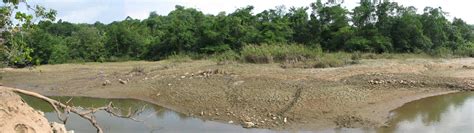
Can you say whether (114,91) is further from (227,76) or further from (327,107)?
(327,107)

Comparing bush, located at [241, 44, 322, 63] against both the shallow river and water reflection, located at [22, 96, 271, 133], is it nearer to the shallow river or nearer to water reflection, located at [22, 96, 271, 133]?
the shallow river

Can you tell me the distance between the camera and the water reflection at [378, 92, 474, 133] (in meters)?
10.3

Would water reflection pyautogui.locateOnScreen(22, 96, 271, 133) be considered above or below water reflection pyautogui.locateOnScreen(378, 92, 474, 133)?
below

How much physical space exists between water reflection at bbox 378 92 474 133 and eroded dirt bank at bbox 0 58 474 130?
0.39 m

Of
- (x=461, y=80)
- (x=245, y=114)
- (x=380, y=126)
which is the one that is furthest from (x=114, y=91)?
(x=461, y=80)

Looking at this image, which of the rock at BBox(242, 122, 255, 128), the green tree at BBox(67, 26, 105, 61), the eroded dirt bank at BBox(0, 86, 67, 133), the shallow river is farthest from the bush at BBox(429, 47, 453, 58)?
the eroded dirt bank at BBox(0, 86, 67, 133)

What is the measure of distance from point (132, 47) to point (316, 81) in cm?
2307

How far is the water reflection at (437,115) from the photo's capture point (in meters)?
10.3

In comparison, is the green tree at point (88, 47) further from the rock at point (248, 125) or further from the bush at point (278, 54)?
the rock at point (248, 125)

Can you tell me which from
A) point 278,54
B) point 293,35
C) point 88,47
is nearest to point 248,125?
point 278,54

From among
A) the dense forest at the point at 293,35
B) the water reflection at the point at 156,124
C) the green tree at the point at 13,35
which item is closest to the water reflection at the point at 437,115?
the water reflection at the point at 156,124

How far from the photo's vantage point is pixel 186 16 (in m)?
37.7

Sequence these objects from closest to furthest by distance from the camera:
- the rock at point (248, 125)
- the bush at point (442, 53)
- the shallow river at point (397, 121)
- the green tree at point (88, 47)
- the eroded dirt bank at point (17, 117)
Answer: the eroded dirt bank at point (17, 117) < the shallow river at point (397, 121) < the rock at point (248, 125) < the bush at point (442, 53) < the green tree at point (88, 47)

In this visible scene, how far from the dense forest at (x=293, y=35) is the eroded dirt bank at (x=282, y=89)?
21.0 feet
